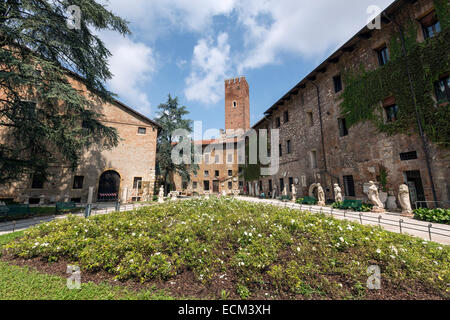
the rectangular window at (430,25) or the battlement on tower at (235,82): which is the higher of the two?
the battlement on tower at (235,82)

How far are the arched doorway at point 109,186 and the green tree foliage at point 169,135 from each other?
6.00 m

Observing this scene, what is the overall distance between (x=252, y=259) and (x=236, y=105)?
38461 millimetres

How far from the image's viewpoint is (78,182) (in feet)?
54.0

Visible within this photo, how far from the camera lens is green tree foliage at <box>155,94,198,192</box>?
23.1 meters

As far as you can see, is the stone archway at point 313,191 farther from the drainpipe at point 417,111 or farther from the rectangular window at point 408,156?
the drainpipe at point 417,111

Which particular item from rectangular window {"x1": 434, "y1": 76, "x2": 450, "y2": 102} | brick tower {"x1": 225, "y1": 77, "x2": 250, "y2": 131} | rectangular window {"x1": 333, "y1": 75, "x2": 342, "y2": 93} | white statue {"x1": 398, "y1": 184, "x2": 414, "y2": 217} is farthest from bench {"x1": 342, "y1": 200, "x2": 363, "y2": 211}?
brick tower {"x1": 225, "y1": 77, "x2": 250, "y2": 131}

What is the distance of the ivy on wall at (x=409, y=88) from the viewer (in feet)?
28.8

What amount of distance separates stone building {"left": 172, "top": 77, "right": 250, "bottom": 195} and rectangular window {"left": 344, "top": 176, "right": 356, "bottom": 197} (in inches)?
841

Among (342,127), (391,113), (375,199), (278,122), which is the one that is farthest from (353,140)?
(278,122)

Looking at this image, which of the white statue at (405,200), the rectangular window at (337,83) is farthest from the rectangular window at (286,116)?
the white statue at (405,200)

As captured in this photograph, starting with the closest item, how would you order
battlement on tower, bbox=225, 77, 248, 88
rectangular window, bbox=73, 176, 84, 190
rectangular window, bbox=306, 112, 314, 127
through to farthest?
rectangular window, bbox=73, 176, 84, 190, rectangular window, bbox=306, 112, 314, 127, battlement on tower, bbox=225, 77, 248, 88

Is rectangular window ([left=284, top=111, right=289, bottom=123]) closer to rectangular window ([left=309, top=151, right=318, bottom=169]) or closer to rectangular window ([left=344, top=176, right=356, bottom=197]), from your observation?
rectangular window ([left=309, top=151, right=318, bottom=169])

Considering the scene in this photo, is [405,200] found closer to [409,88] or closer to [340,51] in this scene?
[409,88]
